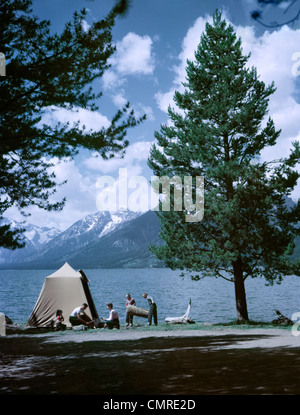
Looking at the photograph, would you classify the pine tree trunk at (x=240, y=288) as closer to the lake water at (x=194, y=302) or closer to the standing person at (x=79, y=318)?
the standing person at (x=79, y=318)

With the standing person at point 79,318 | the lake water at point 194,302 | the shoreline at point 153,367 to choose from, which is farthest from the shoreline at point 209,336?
the lake water at point 194,302

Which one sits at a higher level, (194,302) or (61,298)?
(61,298)

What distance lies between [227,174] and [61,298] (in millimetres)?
10631

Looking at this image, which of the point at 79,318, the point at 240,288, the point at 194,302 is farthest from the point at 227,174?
the point at 194,302

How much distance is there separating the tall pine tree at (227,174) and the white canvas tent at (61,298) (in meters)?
4.51

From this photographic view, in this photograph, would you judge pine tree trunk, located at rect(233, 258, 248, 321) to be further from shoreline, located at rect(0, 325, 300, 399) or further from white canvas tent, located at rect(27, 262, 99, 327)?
white canvas tent, located at rect(27, 262, 99, 327)

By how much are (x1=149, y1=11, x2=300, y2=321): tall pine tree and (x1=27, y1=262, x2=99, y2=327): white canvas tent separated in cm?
451

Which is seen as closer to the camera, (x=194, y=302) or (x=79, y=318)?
(x=79, y=318)

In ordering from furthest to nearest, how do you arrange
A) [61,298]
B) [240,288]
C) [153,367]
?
[61,298]
[240,288]
[153,367]

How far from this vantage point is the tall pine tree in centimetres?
1769

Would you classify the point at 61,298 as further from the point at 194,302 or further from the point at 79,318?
the point at 194,302

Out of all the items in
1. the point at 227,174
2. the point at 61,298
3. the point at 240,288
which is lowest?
the point at 61,298

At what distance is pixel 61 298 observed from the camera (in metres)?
20.0

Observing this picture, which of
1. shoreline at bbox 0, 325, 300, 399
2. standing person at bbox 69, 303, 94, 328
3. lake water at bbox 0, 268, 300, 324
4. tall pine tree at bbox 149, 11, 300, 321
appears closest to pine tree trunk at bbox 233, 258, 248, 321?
tall pine tree at bbox 149, 11, 300, 321
